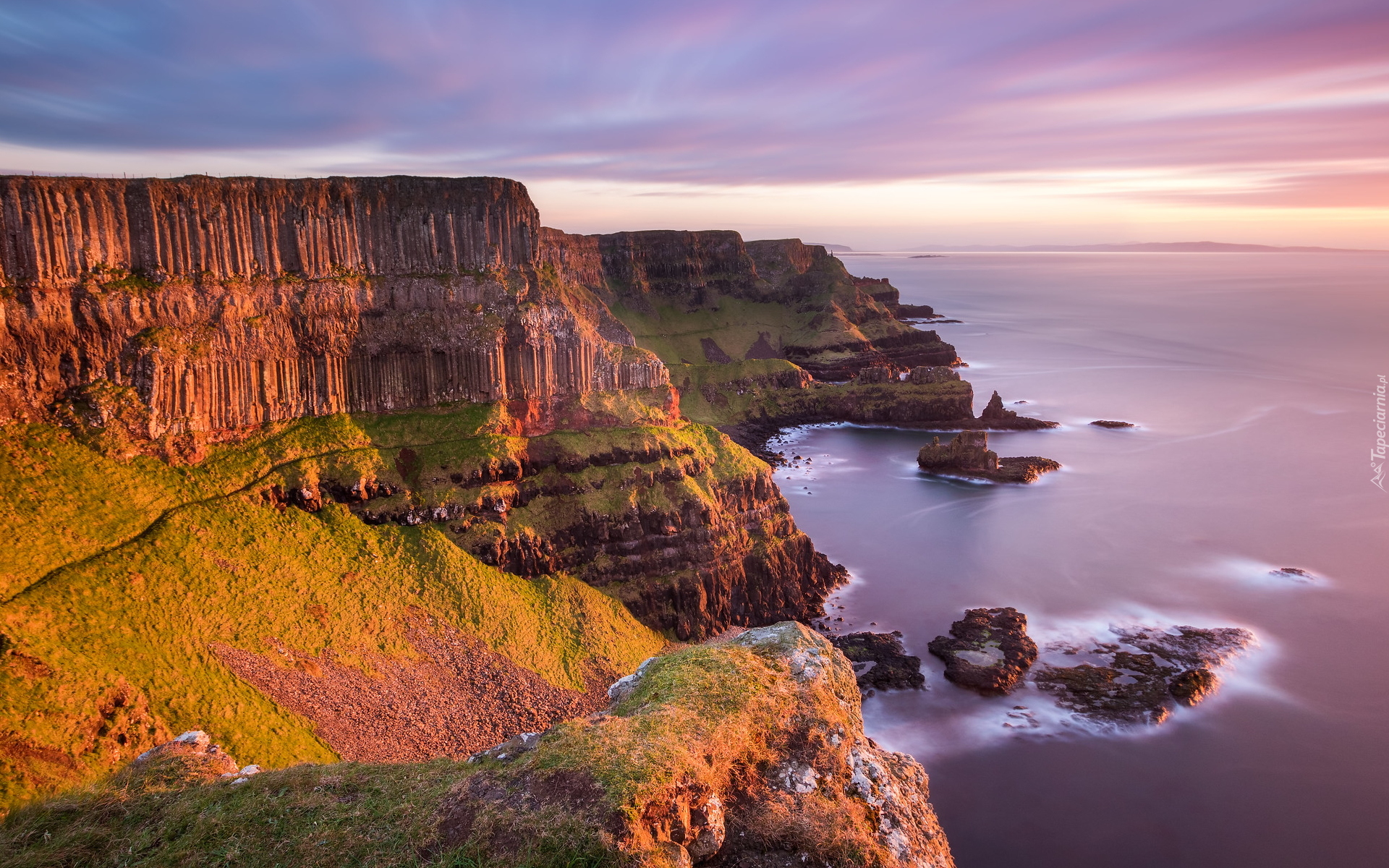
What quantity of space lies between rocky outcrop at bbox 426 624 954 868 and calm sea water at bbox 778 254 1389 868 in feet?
43.7

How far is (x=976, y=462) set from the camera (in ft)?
280

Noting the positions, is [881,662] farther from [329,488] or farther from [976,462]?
[976,462]

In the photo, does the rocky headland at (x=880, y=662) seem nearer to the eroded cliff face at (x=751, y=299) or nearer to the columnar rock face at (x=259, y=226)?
the columnar rock face at (x=259, y=226)

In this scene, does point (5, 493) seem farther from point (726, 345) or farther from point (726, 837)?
point (726, 345)

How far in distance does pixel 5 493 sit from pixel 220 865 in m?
22.1

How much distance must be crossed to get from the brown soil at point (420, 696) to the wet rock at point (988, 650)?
71.1ft

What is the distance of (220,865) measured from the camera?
1574cm

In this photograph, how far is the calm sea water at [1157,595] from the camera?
3350cm

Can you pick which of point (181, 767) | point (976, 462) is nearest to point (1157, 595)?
point (976, 462)

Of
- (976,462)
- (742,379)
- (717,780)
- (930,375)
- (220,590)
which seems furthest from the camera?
(930,375)

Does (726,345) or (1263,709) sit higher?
(726,345)

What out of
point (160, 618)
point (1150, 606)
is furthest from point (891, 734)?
point (160, 618)

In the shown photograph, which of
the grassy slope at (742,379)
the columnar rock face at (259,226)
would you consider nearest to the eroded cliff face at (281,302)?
the columnar rock face at (259,226)

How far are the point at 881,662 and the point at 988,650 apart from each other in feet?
22.4
